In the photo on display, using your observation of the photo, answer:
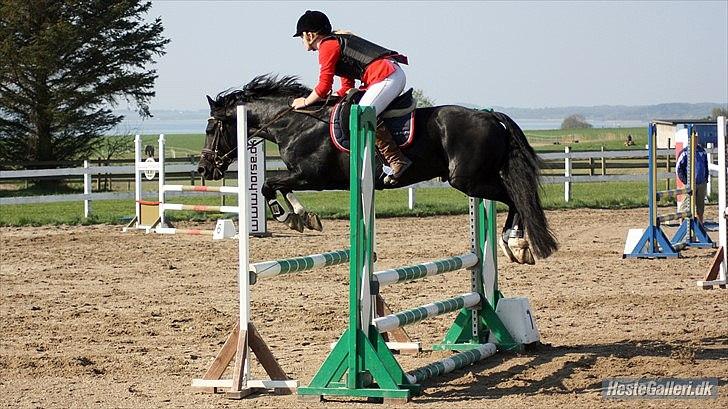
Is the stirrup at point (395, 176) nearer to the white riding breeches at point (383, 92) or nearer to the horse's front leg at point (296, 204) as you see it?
the white riding breeches at point (383, 92)

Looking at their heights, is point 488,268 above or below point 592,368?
above

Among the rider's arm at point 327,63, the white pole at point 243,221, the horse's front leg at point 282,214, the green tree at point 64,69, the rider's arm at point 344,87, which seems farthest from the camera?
the green tree at point 64,69

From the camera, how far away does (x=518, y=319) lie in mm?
7848

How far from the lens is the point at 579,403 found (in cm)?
603

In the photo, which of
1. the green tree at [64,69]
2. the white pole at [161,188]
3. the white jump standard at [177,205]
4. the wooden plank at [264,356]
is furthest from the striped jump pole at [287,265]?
the green tree at [64,69]

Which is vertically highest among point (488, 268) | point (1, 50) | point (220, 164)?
point (1, 50)

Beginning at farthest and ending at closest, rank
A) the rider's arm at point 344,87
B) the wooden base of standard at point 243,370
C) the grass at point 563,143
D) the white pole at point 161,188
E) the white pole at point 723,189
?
1. the grass at point 563,143
2. the white pole at point 161,188
3. the white pole at point 723,189
4. the rider's arm at point 344,87
5. the wooden base of standard at point 243,370

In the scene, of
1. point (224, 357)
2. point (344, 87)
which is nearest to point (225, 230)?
point (344, 87)

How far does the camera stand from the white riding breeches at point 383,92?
7598mm

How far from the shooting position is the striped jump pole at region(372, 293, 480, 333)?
652cm

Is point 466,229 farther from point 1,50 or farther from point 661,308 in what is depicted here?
point 1,50

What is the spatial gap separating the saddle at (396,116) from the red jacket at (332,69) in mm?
149

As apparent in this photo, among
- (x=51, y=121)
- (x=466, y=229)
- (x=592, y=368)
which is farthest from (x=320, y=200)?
(x=592, y=368)

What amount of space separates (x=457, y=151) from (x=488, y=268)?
2.89 feet
